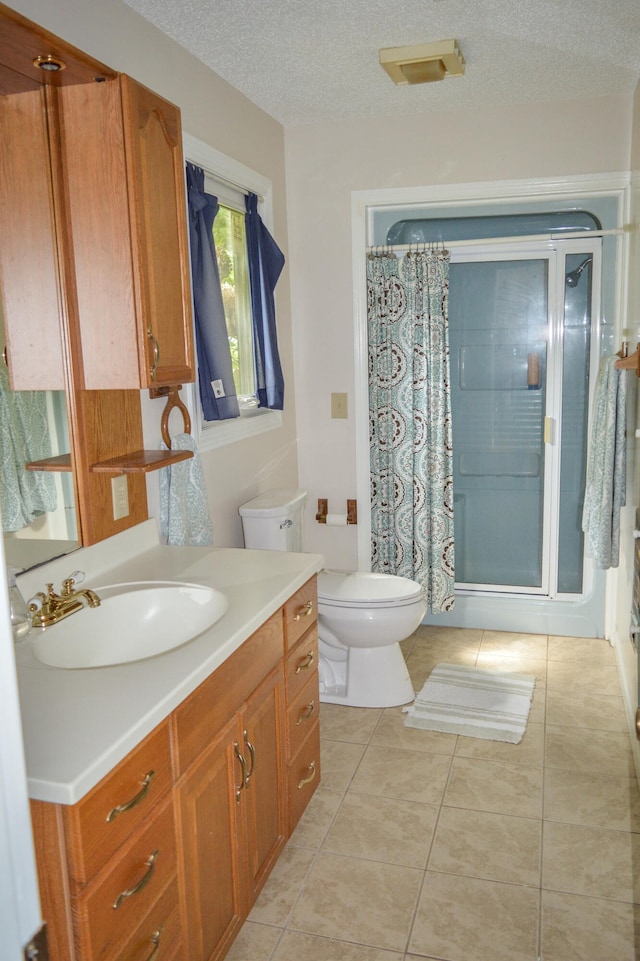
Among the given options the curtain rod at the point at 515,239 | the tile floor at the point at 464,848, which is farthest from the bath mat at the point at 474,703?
the curtain rod at the point at 515,239

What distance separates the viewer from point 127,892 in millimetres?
1354

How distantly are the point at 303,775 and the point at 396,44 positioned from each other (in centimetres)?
242

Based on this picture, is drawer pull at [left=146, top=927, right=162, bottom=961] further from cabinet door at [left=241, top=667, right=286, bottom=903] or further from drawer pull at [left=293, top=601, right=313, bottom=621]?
drawer pull at [left=293, top=601, right=313, bottom=621]

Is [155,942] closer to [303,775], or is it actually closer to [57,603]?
[57,603]

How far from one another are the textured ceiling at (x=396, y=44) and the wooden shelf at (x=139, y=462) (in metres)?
1.32

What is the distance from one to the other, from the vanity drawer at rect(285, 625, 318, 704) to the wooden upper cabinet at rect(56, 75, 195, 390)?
0.85 metres

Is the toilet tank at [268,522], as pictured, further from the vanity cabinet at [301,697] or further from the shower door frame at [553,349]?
the shower door frame at [553,349]

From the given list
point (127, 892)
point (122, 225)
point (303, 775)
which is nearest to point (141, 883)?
point (127, 892)

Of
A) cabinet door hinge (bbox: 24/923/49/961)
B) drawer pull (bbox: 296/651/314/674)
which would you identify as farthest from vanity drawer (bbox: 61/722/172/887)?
drawer pull (bbox: 296/651/314/674)

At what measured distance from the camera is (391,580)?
127 inches

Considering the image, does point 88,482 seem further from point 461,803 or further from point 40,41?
point 461,803

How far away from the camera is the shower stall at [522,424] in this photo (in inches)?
142

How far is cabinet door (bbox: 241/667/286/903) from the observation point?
6.31 feet

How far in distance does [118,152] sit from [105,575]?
3.61ft
